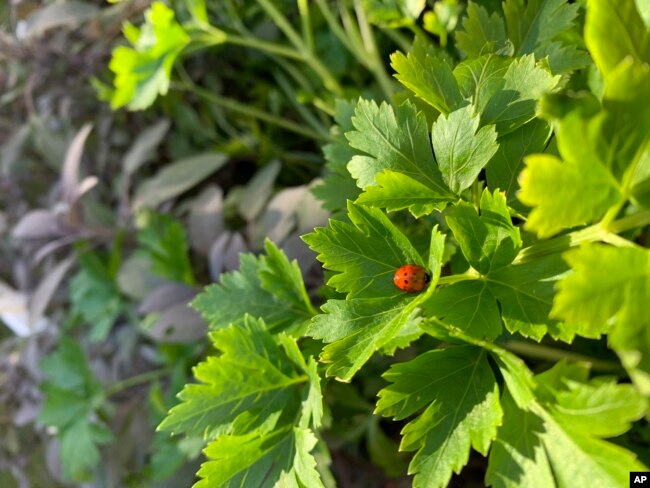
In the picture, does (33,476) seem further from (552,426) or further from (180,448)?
(552,426)

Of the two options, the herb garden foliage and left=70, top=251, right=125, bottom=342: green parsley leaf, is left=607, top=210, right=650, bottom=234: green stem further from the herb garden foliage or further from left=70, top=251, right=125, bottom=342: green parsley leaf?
left=70, top=251, right=125, bottom=342: green parsley leaf

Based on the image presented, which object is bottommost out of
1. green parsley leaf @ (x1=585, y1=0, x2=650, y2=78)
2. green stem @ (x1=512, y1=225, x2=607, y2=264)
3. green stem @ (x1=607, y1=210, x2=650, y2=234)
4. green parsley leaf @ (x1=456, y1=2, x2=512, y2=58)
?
green stem @ (x1=512, y1=225, x2=607, y2=264)

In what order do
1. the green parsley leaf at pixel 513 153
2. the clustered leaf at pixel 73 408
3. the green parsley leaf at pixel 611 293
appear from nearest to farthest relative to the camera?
the green parsley leaf at pixel 611 293
the green parsley leaf at pixel 513 153
the clustered leaf at pixel 73 408

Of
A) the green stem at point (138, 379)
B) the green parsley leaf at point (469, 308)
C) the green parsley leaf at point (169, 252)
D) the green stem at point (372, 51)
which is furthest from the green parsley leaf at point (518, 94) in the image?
the green stem at point (138, 379)

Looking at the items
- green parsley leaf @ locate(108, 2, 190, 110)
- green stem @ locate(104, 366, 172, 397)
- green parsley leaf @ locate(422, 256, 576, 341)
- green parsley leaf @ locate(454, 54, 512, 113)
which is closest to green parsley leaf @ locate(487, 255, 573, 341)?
green parsley leaf @ locate(422, 256, 576, 341)

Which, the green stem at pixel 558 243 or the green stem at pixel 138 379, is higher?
the green stem at pixel 558 243

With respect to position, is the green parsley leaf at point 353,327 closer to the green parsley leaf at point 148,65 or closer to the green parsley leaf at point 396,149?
the green parsley leaf at point 396,149

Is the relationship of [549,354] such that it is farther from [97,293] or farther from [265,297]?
[97,293]
